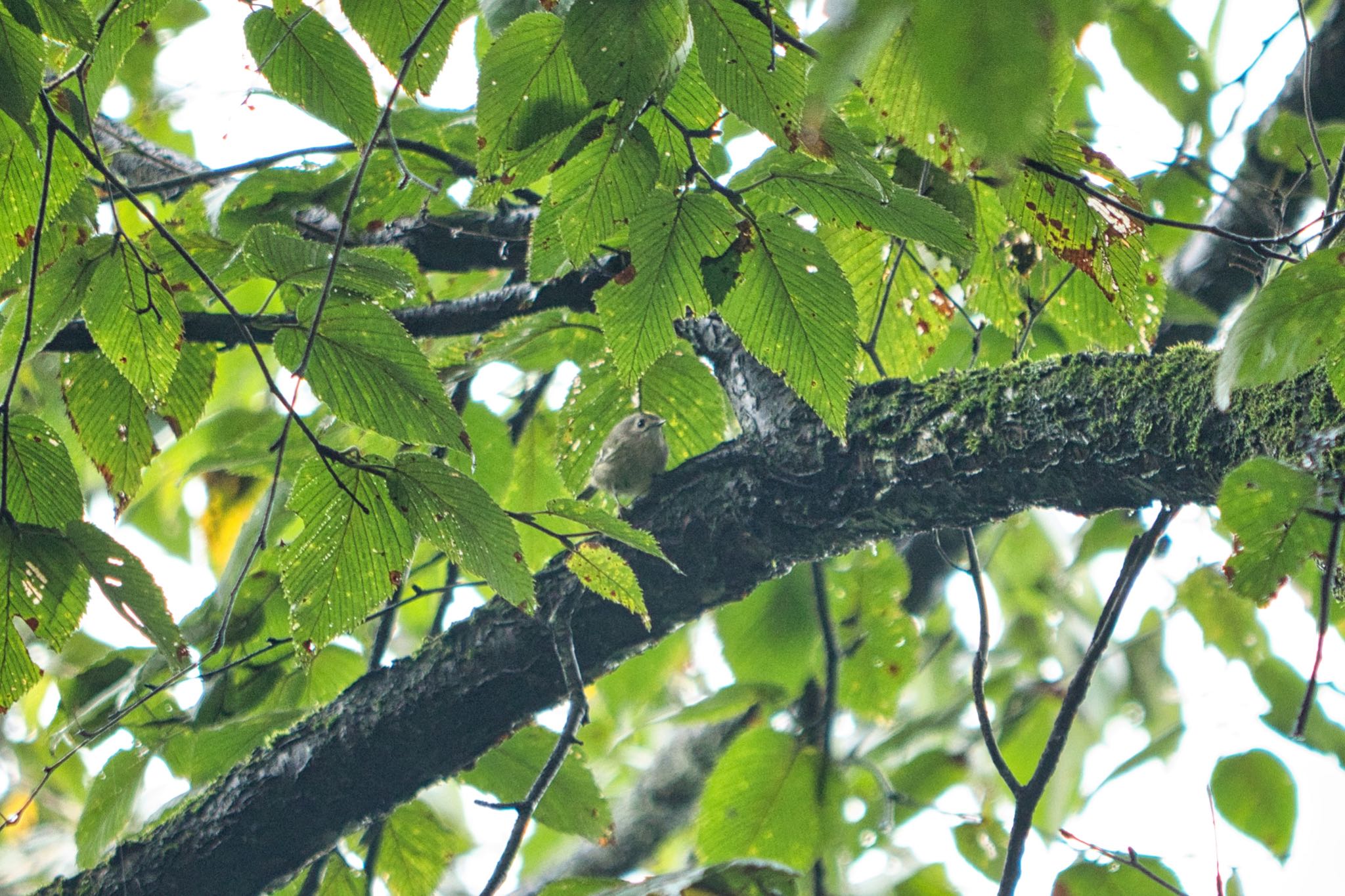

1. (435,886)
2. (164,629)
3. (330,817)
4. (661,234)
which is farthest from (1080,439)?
(435,886)

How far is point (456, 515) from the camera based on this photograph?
3.10 feet

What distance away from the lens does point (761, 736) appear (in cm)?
153

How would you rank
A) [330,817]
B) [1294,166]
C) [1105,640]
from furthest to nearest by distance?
[1294,166] → [330,817] → [1105,640]

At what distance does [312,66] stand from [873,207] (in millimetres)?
592

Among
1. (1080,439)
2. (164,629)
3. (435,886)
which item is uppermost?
(1080,439)

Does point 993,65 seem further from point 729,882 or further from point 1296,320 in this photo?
point 729,882

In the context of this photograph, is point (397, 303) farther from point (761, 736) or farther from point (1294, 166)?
point (1294, 166)

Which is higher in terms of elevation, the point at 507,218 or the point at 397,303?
the point at 507,218

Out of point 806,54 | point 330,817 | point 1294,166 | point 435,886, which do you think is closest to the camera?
point 806,54

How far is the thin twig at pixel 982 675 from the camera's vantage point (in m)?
1.22

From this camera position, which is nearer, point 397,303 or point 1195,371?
point 1195,371

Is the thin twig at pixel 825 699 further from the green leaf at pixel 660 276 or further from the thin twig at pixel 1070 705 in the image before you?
the green leaf at pixel 660 276

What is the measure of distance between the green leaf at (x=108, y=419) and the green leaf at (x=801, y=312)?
0.71m

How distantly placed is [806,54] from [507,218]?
995 millimetres
